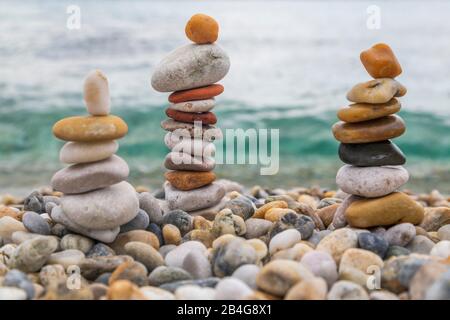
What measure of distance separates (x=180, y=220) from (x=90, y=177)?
0.75 meters

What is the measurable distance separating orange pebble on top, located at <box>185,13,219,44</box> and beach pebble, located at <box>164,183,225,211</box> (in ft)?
3.36

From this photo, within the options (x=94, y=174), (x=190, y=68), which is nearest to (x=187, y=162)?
(x=190, y=68)

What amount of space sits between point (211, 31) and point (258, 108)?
7.23 m

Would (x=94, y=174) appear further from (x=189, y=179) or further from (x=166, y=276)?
(x=189, y=179)

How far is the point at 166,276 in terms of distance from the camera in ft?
10.1

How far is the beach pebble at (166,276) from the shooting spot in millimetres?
3070

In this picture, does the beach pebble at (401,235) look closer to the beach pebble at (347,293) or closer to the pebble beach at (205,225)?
the pebble beach at (205,225)

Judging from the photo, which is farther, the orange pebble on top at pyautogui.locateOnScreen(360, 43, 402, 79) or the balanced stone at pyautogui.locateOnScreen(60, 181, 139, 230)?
the orange pebble on top at pyautogui.locateOnScreen(360, 43, 402, 79)

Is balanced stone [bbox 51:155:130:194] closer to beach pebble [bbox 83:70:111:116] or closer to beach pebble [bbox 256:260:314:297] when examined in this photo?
beach pebble [bbox 83:70:111:116]

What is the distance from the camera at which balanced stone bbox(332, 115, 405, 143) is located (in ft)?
12.1

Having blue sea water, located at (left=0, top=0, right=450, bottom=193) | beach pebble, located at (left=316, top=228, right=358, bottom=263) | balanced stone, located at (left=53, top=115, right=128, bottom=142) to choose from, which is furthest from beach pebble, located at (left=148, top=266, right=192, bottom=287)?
blue sea water, located at (left=0, top=0, right=450, bottom=193)

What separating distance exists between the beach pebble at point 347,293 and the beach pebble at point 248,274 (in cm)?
37

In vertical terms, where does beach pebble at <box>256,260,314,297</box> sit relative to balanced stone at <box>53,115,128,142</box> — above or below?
below
